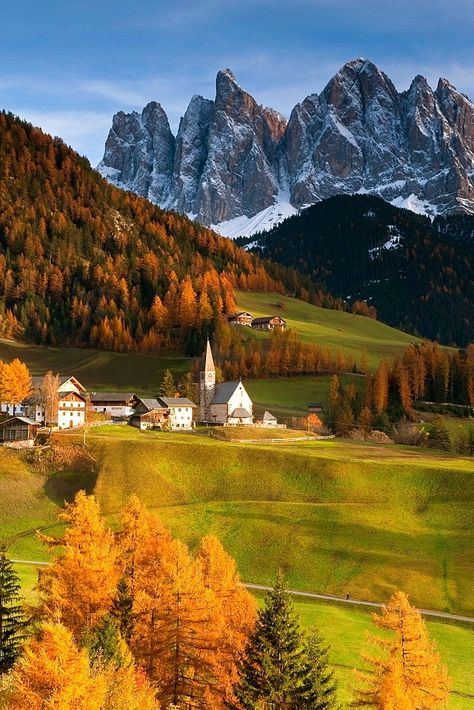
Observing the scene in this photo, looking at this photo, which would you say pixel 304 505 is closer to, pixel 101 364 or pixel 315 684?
pixel 315 684

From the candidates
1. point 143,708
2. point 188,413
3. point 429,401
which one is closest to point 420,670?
point 143,708

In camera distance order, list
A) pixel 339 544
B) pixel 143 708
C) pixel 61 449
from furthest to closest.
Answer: pixel 61 449
pixel 339 544
pixel 143 708

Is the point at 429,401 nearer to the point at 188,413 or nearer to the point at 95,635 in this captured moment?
the point at 188,413

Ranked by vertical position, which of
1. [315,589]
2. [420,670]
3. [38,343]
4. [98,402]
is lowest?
[315,589]

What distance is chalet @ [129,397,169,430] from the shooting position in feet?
404

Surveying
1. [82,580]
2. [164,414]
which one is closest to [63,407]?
[164,414]

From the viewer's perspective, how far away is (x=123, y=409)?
13062 centimetres

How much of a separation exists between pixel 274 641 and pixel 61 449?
225ft

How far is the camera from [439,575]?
228ft

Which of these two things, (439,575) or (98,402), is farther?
(98,402)

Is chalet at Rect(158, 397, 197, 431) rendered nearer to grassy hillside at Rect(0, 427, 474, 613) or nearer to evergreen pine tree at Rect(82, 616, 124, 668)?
grassy hillside at Rect(0, 427, 474, 613)

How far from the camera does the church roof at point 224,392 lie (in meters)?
131

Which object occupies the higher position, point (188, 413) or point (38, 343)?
point (38, 343)

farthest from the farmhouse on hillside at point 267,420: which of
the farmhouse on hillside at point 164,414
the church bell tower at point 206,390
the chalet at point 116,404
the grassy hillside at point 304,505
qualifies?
the grassy hillside at point 304,505
